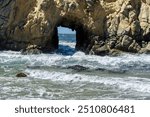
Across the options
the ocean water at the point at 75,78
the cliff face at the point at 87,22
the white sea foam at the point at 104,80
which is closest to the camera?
the ocean water at the point at 75,78

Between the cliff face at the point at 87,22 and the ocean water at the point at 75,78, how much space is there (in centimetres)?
177

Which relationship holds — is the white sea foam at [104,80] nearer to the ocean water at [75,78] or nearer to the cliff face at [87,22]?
the ocean water at [75,78]

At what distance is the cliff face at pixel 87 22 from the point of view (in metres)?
34.6

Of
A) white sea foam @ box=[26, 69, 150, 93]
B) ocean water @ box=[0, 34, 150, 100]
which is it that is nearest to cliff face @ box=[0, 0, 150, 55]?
ocean water @ box=[0, 34, 150, 100]

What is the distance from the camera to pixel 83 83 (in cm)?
2097

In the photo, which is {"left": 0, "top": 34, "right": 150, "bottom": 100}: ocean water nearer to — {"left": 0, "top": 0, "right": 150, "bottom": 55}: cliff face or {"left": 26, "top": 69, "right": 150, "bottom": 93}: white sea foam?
{"left": 26, "top": 69, "right": 150, "bottom": 93}: white sea foam

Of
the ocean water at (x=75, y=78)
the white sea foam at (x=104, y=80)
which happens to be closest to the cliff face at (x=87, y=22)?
the ocean water at (x=75, y=78)

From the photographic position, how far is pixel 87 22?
117 ft

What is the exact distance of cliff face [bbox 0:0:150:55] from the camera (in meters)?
34.6

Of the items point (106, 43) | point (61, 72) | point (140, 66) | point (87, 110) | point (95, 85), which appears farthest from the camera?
point (106, 43)

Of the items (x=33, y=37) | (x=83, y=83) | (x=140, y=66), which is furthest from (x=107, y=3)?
(x=83, y=83)

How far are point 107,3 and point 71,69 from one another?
11472 millimetres

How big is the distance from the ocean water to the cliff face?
177 cm

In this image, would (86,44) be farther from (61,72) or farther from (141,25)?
(61,72)
